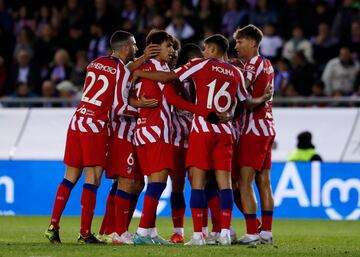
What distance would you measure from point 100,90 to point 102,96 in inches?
2.8

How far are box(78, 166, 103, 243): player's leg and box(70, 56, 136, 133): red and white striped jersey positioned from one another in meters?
0.47

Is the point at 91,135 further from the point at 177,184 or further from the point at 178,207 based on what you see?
the point at 178,207

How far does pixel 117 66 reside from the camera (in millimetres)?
13820

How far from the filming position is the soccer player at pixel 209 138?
13.3 m

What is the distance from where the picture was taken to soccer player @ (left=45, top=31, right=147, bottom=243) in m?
13.7

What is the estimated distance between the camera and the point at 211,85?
13438mm

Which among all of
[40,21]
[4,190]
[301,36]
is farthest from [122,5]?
[4,190]

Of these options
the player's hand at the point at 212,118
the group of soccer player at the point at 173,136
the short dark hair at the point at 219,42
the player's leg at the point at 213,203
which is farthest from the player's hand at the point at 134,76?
the player's leg at the point at 213,203

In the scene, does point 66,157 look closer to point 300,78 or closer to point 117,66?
point 117,66

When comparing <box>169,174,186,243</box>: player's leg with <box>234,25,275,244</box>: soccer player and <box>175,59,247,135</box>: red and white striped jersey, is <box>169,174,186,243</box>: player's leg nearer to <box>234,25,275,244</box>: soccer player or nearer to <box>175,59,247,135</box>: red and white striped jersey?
<box>234,25,275,244</box>: soccer player

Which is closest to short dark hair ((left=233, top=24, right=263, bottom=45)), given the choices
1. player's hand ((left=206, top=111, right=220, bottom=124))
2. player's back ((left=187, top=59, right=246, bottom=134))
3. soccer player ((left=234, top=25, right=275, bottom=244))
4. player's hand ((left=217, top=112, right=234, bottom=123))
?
soccer player ((left=234, top=25, right=275, bottom=244))

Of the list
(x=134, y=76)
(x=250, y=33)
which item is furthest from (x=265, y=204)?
(x=134, y=76)

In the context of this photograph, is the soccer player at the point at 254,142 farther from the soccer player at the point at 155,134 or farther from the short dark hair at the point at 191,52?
the soccer player at the point at 155,134

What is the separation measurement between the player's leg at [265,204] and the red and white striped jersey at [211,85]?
0.89 m
